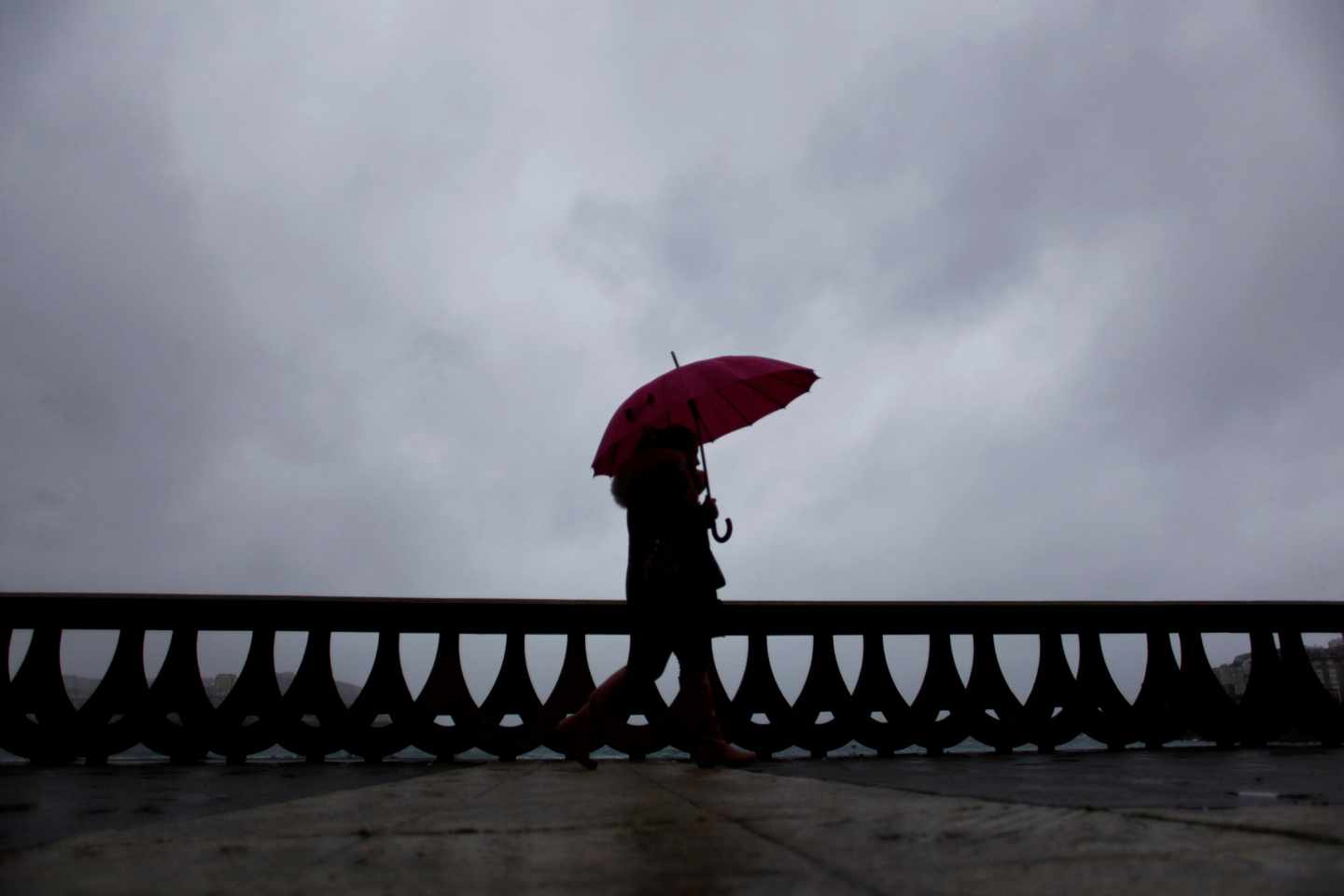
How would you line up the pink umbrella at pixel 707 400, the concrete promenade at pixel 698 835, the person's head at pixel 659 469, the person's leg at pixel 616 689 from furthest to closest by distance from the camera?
the pink umbrella at pixel 707 400 < the person's leg at pixel 616 689 < the person's head at pixel 659 469 < the concrete promenade at pixel 698 835

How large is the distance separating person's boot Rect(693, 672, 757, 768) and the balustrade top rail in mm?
361

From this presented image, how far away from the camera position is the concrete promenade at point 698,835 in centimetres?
130

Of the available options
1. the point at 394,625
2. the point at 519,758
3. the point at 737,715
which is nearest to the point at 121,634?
the point at 394,625

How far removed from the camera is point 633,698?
449 cm

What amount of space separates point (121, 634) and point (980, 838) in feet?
16.8

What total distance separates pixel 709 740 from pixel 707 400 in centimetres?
200

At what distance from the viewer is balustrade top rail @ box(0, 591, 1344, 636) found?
16.2ft

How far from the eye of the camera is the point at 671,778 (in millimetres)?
3738

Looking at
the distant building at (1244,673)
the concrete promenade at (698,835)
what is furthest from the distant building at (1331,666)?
the concrete promenade at (698,835)

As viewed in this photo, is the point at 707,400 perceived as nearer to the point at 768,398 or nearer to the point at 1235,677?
the point at 768,398

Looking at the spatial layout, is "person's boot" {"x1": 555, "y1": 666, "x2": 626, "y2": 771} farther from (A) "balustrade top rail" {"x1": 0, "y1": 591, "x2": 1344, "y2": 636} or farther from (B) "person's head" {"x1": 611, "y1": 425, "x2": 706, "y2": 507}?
(B) "person's head" {"x1": 611, "y1": 425, "x2": 706, "y2": 507}

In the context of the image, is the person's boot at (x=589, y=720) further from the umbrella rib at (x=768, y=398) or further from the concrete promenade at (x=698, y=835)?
the umbrella rib at (x=768, y=398)

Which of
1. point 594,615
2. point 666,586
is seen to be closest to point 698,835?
point 666,586

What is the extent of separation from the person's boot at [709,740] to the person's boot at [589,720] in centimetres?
44
